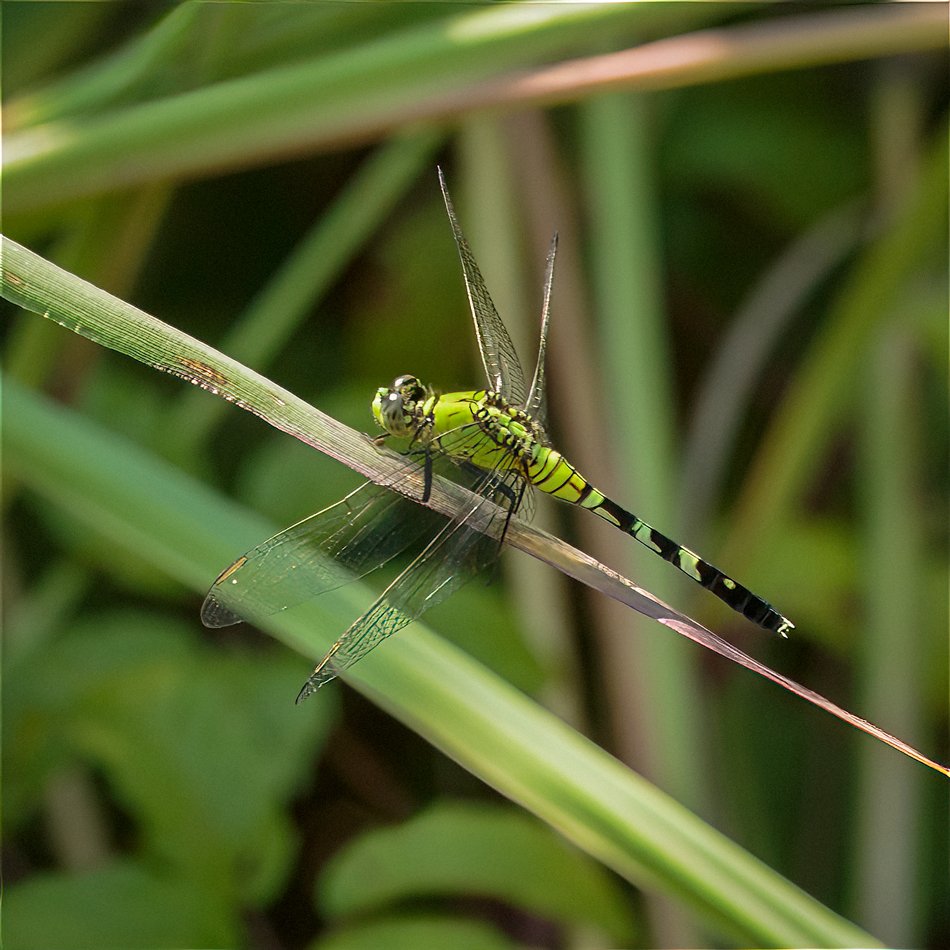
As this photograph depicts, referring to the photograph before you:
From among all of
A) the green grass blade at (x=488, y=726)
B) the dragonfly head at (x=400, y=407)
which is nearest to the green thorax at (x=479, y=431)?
the dragonfly head at (x=400, y=407)

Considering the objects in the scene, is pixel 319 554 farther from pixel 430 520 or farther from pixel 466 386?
pixel 466 386

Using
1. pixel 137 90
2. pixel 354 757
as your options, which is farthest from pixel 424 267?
pixel 354 757

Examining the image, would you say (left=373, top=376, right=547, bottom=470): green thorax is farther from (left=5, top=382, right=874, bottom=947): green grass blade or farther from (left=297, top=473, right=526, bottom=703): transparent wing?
(left=5, top=382, right=874, bottom=947): green grass blade

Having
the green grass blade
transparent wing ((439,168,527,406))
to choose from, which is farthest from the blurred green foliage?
transparent wing ((439,168,527,406))

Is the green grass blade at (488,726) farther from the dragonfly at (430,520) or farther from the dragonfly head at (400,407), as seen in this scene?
the dragonfly head at (400,407)

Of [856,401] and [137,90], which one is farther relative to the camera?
[856,401]

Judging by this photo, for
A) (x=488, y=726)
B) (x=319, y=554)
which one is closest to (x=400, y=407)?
(x=319, y=554)

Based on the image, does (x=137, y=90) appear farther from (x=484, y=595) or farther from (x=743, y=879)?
(x=743, y=879)

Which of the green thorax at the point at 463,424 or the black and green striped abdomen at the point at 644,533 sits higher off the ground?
the black and green striped abdomen at the point at 644,533
